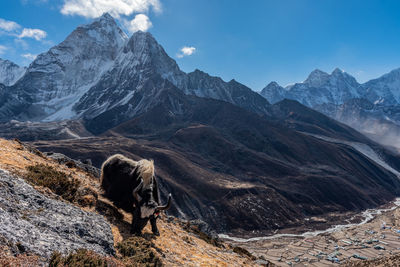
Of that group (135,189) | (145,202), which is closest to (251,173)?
(145,202)

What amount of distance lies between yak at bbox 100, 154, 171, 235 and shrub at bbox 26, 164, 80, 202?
6.08ft

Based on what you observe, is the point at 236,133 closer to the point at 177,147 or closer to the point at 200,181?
the point at 177,147

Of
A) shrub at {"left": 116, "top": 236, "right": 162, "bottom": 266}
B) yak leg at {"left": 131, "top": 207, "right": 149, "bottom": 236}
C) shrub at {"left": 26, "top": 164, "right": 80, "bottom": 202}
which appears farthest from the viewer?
yak leg at {"left": 131, "top": 207, "right": 149, "bottom": 236}

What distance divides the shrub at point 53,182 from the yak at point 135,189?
A: 6.08 ft

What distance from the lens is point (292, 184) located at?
395ft

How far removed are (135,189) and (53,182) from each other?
2867mm

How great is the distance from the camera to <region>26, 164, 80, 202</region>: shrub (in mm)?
8617

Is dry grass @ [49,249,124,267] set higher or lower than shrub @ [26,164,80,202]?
lower

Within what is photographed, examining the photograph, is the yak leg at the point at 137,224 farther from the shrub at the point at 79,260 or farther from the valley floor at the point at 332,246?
the valley floor at the point at 332,246

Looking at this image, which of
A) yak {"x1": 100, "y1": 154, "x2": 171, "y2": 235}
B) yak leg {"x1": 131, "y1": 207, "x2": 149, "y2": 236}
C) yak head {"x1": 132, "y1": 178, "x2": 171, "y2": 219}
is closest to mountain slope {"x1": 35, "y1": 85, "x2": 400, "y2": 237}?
yak {"x1": 100, "y1": 154, "x2": 171, "y2": 235}

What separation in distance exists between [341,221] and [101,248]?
113 m

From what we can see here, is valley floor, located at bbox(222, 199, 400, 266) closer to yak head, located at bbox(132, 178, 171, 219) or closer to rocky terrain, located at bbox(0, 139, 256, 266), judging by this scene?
yak head, located at bbox(132, 178, 171, 219)

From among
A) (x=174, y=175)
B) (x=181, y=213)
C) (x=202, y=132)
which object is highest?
(x=202, y=132)

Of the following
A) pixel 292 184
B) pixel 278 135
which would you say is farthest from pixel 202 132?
pixel 292 184
